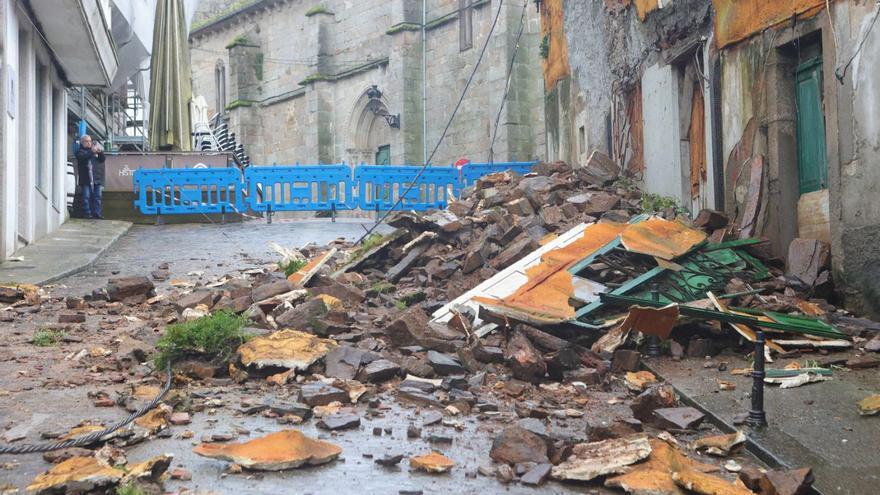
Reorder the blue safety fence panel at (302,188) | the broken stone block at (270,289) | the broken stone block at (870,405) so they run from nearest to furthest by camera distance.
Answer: the broken stone block at (870,405), the broken stone block at (270,289), the blue safety fence panel at (302,188)

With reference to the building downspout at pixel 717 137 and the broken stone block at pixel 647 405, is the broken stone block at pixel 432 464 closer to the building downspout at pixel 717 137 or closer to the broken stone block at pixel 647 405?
the broken stone block at pixel 647 405

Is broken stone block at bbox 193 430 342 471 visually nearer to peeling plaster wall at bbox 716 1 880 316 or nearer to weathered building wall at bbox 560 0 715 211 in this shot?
peeling plaster wall at bbox 716 1 880 316

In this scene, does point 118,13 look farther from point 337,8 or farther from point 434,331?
point 434,331

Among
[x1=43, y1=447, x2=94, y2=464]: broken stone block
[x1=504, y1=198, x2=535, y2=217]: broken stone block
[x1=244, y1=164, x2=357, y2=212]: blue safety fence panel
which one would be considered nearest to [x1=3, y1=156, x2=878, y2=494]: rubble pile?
[x1=43, y1=447, x2=94, y2=464]: broken stone block

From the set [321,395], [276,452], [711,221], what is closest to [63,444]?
[276,452]

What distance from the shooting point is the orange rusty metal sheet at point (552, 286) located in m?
8.24

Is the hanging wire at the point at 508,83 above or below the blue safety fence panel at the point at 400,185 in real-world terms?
above

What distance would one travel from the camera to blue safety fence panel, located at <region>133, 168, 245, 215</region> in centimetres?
2148

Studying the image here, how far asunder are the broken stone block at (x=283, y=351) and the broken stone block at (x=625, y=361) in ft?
7.49

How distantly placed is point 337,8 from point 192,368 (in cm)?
3564

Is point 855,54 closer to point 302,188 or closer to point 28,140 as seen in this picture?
point 28,140

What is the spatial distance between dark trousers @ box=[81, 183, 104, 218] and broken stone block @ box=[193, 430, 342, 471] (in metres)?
17.0

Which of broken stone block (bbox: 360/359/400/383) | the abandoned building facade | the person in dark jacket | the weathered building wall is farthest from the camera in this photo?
the person in dark jacket

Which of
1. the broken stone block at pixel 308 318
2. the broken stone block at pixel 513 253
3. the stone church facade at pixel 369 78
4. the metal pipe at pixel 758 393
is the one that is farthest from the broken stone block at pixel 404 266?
the stone church facade at pixel 369 78
